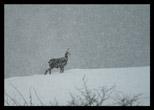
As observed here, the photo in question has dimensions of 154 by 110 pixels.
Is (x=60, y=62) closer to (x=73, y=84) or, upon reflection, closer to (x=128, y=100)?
(x=73, y=84)

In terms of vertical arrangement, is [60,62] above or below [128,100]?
above

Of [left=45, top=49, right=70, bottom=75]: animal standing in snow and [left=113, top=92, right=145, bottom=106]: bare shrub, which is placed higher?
[left=45, top=49, right=70, bottom=75]: animal standing in snow

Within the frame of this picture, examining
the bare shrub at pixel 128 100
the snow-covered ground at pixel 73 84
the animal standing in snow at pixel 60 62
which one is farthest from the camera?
the animal standing in snow at pixel 60 62

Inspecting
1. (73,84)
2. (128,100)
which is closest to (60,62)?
(73,84)

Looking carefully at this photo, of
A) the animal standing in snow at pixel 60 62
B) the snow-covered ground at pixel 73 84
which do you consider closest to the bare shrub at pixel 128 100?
the snow-covered ground at pixel 73 84

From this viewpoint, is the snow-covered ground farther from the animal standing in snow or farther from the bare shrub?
the animal standing in snow

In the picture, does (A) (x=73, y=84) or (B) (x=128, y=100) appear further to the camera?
(A) (x=73, y=84)

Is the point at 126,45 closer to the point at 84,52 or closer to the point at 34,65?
the point at 84,52

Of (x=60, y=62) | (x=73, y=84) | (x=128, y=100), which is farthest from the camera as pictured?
(x=60, y=62)

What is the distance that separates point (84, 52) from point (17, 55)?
103 feet

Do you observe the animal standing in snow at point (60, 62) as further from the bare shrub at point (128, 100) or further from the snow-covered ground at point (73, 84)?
the bare shrub at point (128, 100)

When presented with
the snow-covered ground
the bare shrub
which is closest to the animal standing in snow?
the snow-covered ground

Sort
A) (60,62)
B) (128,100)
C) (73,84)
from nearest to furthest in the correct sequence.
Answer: (128,100)
(73,84)
(60,62)

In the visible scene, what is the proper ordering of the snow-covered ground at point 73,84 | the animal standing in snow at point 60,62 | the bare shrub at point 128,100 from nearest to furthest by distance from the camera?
the bare shrub at point 128,100, the snow-covered ground at point 73,84, the animal standing in snow at point 60,62
